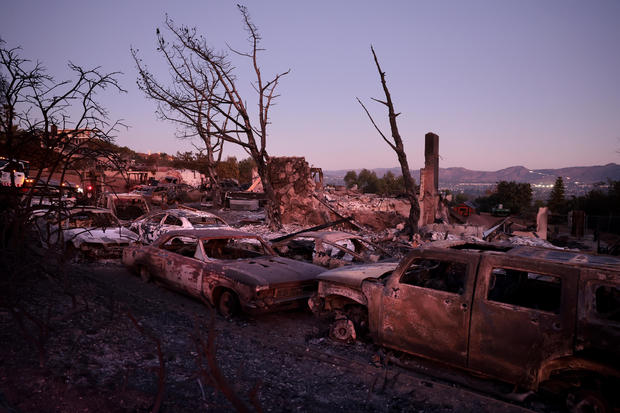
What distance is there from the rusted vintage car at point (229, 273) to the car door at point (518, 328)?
274 centimetres

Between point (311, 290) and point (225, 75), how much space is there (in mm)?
13321

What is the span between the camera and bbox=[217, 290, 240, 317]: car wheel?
6.33 m

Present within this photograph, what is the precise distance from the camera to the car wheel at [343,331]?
5.49 m

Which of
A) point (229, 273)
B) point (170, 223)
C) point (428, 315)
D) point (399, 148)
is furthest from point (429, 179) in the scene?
point (428, 315)

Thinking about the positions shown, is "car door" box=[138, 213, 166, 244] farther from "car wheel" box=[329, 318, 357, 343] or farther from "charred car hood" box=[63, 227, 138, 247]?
"car wheel" box=[329, 318, 357, 343]

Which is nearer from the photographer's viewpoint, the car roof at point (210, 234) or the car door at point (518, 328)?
the car door at point (518, 328)

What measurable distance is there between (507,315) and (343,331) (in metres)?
2.22

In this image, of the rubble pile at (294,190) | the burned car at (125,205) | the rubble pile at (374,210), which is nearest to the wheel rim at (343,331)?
the burned car at (125,205)

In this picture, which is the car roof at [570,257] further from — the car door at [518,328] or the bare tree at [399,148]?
the bare tree at [399,148]

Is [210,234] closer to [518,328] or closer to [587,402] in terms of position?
[518,328]

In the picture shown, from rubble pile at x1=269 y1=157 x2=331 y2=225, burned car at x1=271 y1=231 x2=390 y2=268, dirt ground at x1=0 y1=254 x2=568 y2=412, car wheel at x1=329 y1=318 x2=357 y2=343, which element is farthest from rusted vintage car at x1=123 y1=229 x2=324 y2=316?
rubble pile at x1=269 y1=157 x2=331 y2=225

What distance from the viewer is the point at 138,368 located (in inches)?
170

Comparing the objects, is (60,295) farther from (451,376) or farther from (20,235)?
(451,376)

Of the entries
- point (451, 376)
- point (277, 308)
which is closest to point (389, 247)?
point (277, 308)
